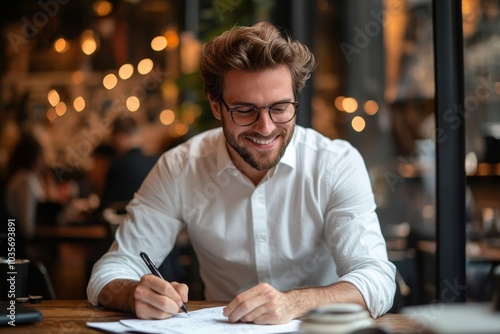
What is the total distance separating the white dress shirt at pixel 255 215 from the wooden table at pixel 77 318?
0.62 feet

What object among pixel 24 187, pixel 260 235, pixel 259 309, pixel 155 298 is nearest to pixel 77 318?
pixel 155 298

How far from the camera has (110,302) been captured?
2.12 metres

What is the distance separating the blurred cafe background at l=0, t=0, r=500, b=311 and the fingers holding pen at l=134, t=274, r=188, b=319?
187 inches

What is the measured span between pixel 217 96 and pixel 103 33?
6.66 m

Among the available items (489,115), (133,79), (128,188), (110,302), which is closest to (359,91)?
(489,115)

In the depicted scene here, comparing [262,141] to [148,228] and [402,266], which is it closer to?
[148,228]

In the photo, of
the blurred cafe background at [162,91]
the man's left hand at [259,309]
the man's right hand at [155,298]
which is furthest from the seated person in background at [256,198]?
the blurred cafe background at [162,91]

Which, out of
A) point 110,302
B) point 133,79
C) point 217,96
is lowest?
point 110,302

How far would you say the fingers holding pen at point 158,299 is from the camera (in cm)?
189

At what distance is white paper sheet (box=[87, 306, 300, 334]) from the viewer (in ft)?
5.71

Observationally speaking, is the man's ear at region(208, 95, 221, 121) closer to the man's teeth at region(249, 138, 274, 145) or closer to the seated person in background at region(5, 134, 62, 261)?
the man's teeth at region(249, 138, 274, 145)

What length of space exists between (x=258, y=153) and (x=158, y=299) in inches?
24.2

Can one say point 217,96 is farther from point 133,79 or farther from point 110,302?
point 133,79

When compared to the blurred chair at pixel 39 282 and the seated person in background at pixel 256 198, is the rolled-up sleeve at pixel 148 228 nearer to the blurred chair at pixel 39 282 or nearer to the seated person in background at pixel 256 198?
the seated person in background at pixel 256 198
